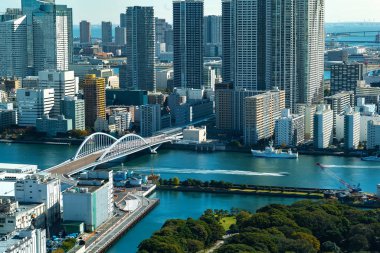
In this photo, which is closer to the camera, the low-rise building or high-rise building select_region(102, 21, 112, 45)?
the low-rise building

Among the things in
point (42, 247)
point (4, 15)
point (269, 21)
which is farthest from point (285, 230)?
point (4, 15)

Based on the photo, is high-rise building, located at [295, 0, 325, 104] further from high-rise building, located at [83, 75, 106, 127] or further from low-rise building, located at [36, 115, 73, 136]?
low-rise building, located at [36, 115, 73, 136]

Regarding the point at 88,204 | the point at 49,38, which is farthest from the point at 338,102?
the point at 49,38

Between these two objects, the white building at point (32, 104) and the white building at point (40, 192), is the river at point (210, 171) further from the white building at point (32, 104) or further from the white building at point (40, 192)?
the white building at point (32, 104)

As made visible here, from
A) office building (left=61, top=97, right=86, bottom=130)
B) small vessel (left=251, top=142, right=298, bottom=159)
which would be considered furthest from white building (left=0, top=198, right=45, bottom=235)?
office building (left=61, top=97, right=86, bottom=130)

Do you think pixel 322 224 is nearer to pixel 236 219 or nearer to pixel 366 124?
pixel 236 219

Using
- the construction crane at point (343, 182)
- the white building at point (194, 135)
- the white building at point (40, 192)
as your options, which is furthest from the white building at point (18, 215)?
the white building at point (194, 135)

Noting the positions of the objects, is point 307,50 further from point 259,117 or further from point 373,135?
point 373,135

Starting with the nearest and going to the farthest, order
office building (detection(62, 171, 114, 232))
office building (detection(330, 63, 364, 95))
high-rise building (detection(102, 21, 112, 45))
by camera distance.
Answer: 1. office building (detection(62, 171, 114, 232))
2. office building (detection(330, 63, 364, 95))
3. high-rise building (detection(102, 21, 112, 45))
